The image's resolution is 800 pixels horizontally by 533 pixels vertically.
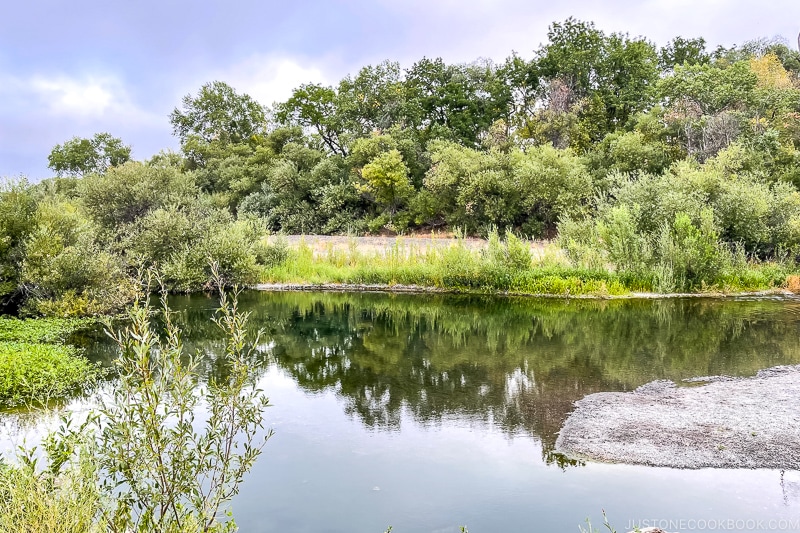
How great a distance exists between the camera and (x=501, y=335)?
50.9 feet

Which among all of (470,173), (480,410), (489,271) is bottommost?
(480,410)

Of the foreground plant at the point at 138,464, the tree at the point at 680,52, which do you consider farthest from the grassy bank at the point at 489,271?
the tree at the point at 680,52

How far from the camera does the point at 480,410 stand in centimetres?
958

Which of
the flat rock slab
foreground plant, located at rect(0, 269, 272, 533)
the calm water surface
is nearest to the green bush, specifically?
the calm water surface

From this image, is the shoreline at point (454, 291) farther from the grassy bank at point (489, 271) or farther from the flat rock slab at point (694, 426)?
the flat rock slab at point (694, 426)

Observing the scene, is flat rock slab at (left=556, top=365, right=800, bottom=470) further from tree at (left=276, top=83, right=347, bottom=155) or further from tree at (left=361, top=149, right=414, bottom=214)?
tree at (left=276, top=83, right=347, bottom=155)

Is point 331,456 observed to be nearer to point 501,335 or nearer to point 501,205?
point 501,335

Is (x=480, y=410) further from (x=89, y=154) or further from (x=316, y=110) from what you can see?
(x=89, y=154)

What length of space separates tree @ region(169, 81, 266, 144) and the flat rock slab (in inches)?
1917

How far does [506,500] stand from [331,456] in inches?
97.7

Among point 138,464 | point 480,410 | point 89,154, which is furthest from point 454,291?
point 89,154

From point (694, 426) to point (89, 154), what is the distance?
60810 millimetres

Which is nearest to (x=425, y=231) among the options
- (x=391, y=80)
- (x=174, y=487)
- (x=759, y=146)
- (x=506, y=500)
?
(x=391, y=80)

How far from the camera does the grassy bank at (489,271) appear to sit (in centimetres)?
2064
